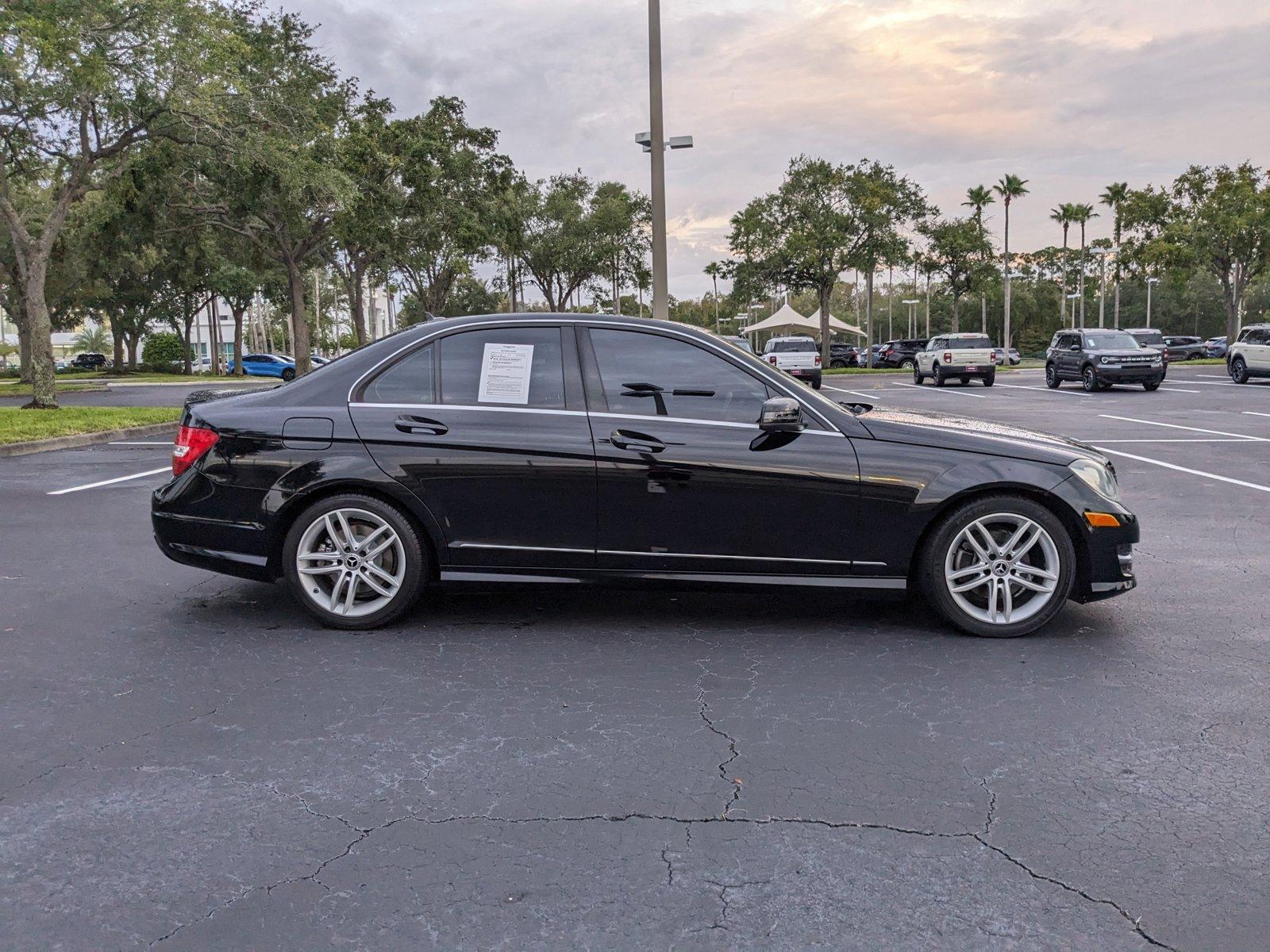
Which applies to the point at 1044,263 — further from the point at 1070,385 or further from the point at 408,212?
the point at 408,212

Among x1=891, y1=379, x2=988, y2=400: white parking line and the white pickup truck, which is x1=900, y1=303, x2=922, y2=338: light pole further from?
the white pickup truck

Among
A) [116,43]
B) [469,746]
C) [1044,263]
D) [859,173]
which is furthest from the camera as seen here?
[1044,263]

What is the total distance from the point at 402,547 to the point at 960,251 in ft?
171

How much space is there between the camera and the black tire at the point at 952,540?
498 cm

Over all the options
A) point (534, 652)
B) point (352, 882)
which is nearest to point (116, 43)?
point (534, 652)

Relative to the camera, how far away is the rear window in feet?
101

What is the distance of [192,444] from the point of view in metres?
5.33

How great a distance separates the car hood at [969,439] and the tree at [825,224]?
3919cm

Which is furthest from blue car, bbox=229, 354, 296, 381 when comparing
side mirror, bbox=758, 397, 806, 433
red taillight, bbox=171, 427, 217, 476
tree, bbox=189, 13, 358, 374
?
side mirror, bbox=758, 397, 806, 433

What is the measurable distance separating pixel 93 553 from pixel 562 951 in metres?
5.84

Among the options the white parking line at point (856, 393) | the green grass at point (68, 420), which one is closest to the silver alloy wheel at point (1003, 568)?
the green grass at point (68, 420)

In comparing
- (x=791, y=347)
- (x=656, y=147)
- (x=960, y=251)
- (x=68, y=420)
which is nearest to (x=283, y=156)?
(x=68, y=420)

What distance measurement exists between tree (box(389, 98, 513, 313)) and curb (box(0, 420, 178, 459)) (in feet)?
50.1

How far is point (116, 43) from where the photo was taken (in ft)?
64.3
